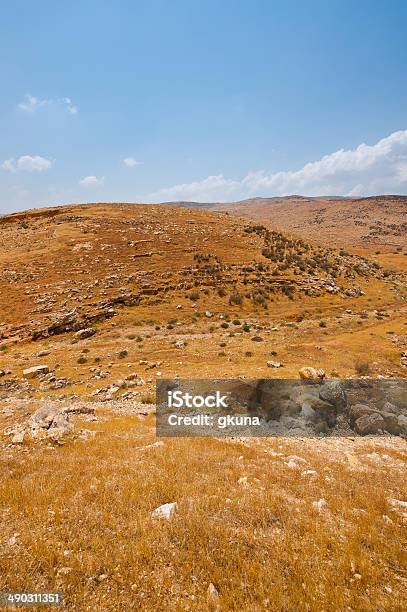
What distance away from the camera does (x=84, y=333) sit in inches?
919

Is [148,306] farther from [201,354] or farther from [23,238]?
[23,238]

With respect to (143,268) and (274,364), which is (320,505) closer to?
(274,364)

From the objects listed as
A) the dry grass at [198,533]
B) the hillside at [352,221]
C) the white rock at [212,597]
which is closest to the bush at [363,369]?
the dry grass at [198,533]

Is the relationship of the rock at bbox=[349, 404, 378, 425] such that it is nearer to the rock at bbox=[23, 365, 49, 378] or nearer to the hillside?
the rock at bbox=[23, 365, 49, 378]

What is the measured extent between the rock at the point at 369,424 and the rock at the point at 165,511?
27.9 ft

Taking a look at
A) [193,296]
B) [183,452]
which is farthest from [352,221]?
[183,452]

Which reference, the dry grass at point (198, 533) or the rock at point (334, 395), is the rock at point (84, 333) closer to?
the dry grass at point (198, 533)

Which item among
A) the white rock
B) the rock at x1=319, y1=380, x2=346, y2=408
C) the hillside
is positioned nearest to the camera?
the white rock

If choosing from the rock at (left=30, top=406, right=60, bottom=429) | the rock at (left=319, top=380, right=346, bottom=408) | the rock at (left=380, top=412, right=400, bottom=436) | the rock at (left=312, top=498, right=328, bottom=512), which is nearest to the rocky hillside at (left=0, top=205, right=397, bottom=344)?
the rock at (left=30, top=406, right=60, bottom=429)

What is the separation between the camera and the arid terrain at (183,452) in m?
4.44

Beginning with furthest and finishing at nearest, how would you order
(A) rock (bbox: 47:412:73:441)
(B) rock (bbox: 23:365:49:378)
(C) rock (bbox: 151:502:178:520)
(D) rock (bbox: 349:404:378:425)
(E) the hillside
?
(E) the hillside < (B) rock (bbox: 23:365:49:378) < (D) rock (bbox: 349:404:378:425) < (A) rock (bbox: 47:412:73:441) < (C) rock (bbox: 151:502:178:520)

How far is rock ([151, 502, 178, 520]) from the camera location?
18.6ft

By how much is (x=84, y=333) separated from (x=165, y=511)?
1950 cm

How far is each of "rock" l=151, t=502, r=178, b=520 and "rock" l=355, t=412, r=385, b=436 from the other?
27.9 ft
